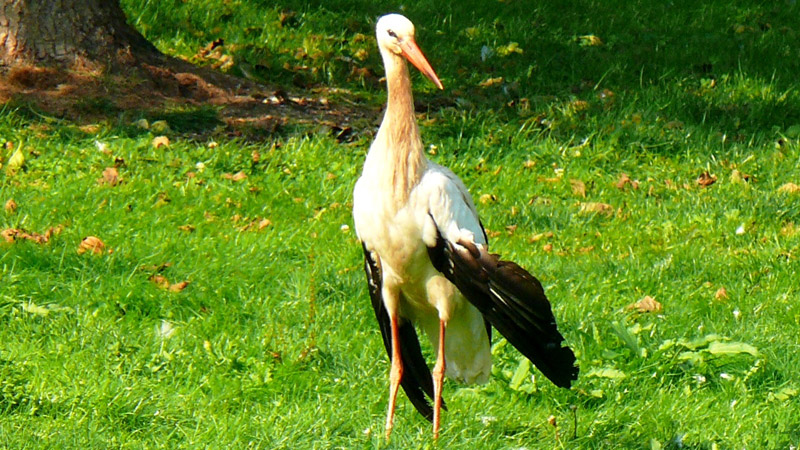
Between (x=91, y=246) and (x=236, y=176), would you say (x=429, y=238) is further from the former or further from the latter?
(x=236, y=176)

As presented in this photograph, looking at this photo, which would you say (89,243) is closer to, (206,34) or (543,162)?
(543,162)

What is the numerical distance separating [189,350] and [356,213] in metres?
1.15

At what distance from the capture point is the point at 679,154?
8.66 meters

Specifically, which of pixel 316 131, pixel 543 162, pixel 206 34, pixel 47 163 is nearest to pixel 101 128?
pixel 47 163

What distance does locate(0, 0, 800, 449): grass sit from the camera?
491cm

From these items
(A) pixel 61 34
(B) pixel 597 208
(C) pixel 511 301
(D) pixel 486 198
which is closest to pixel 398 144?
(C) pixel 511 301

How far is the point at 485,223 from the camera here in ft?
24.0

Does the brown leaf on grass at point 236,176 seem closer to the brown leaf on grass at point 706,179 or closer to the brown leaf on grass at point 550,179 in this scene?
the brown leaf on grass at point 550,179

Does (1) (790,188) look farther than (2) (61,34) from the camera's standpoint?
No

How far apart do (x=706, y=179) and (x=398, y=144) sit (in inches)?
166

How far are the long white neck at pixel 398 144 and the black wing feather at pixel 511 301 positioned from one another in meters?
0.24

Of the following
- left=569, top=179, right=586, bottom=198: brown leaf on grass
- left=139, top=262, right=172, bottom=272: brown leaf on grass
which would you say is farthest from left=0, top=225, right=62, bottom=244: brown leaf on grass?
left=569, top=179, right=586, bottom=198: brown leaf on grass

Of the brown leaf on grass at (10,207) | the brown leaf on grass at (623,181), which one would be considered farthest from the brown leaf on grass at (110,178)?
the brown leaf on grass at (623,181)

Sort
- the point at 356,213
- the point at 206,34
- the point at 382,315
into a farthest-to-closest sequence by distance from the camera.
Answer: the point at 206,34
the point at 382,315
the point at 356,213
